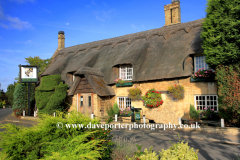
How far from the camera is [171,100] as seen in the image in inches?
472

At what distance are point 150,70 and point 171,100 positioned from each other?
267cm

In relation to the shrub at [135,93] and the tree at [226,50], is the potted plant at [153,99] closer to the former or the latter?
the shrub at [135,93]

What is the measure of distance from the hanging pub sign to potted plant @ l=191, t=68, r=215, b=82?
Result: 15.6m

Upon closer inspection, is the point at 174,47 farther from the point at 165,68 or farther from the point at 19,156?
the point at 19,156

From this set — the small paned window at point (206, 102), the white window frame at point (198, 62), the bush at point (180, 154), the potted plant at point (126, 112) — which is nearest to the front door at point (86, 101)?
the potted plant at point (126, 112)

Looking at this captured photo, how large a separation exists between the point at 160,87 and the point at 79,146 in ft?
32.5

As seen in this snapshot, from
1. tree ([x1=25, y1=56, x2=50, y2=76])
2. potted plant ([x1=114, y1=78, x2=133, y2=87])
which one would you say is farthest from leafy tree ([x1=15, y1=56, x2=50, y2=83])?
potted plant ([x1=114, y1=78, x2=133, y2=87])

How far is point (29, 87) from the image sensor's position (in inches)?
708

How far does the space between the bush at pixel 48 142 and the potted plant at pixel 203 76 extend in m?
8.43

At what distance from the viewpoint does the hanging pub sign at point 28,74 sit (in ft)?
59.1

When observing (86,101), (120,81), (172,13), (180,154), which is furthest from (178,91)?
(172,13)

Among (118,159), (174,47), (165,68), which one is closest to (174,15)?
(174,47)

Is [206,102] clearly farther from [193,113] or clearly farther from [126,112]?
[126,112]

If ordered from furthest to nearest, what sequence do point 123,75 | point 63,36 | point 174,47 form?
point 63,36, point 123,75, point 174,47
